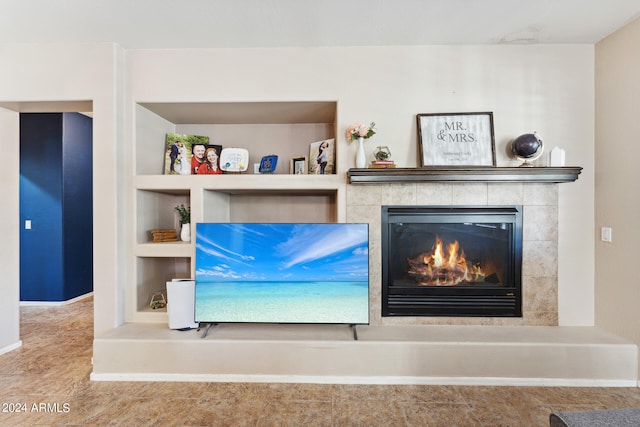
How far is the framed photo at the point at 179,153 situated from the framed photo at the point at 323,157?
94cm

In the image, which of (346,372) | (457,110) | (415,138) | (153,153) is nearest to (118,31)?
(153,153)

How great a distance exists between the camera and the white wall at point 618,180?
2.33m

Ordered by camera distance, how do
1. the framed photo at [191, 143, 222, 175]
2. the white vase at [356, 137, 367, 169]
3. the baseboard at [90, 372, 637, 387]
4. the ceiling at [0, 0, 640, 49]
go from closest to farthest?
the ceiling at [0, 0, 640, 49] < the baseboard at [90, 372, 637, 387] < the white vase at [356, 137, 367, 169] < the framed photo at [191, 143, 222, 175]

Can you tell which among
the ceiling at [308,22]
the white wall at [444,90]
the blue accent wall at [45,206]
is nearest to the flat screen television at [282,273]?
the white wall at [444,90]

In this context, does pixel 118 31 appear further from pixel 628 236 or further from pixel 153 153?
pixel 628 236

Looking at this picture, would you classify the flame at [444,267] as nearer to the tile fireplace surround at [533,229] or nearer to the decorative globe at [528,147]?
the tile fireplace surround at [533,229]

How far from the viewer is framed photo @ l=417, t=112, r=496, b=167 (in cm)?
264

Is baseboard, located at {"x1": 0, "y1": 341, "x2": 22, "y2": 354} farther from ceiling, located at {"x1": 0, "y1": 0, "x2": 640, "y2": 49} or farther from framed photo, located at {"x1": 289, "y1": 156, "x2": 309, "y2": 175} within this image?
framed photo, located at {"x1": 289, "y1": 156, "x2": 309, "y2": 175}

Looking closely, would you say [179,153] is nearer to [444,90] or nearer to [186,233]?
[186,233]

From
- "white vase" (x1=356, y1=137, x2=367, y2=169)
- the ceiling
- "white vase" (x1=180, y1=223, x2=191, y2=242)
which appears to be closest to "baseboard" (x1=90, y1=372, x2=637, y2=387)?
"white vase" (x1=180, y1=223, x2=191, y2=242)

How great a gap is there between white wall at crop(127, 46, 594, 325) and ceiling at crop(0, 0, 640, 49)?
0.10 meters

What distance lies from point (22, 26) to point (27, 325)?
112 inches

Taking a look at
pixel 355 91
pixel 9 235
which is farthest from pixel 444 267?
Result: pixel 9 235

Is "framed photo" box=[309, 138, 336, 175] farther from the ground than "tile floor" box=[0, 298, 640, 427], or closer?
farther from the ground
